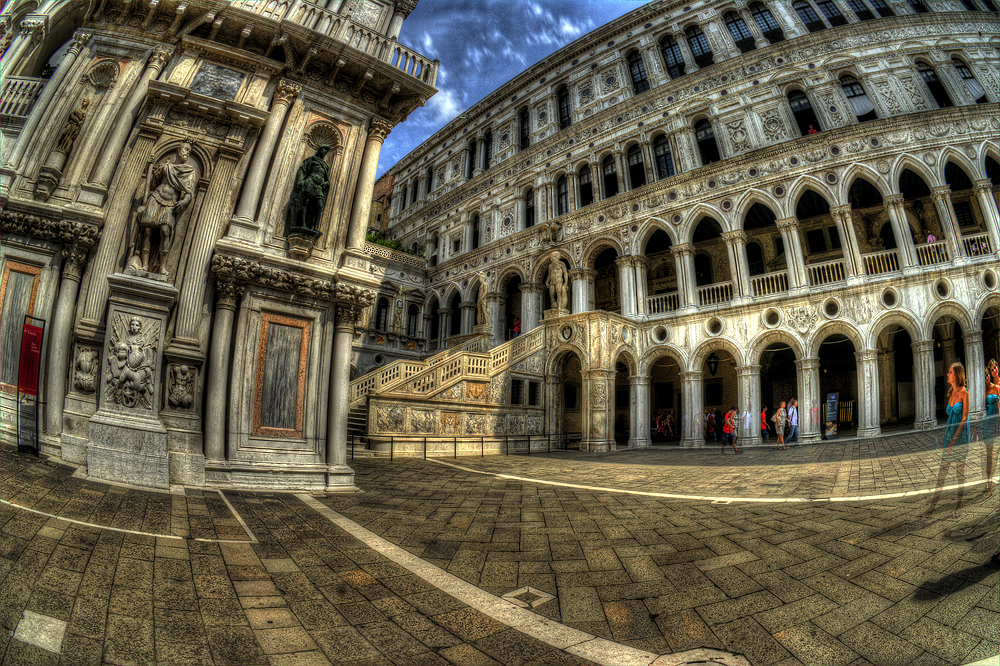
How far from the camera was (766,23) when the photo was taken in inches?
723

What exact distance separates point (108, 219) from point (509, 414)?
12.2 m

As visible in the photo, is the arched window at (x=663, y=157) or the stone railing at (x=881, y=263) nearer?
the stone railing at (x=881, y=263)

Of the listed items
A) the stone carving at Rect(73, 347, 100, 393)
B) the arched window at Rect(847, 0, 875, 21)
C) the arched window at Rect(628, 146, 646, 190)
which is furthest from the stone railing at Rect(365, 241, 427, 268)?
the arched window at Rect(847, 0, 875, 21)

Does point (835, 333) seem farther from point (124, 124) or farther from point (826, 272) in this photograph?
point (124, 124)

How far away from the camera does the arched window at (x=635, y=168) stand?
65.6 feet

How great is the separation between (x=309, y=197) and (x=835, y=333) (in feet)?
58.3

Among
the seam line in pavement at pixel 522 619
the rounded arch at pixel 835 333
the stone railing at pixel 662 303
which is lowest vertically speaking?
the seam line in pavement at pixel 522 619

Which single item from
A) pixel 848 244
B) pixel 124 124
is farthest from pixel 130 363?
pixel 848 244

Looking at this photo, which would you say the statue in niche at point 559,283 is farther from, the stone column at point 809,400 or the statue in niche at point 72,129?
the statue in niche at point 72,129

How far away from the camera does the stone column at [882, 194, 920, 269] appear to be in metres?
13.1

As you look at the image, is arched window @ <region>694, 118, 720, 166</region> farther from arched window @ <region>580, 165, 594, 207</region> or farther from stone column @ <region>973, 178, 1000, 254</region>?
stone column @ <region>973, 178, 1000, 254</region>

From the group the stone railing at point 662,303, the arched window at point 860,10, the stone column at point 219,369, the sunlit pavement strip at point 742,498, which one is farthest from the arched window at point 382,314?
the arched window at point 860,10

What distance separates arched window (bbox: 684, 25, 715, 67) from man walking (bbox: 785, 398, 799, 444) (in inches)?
627

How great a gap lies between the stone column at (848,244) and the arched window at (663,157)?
21.9 feet
